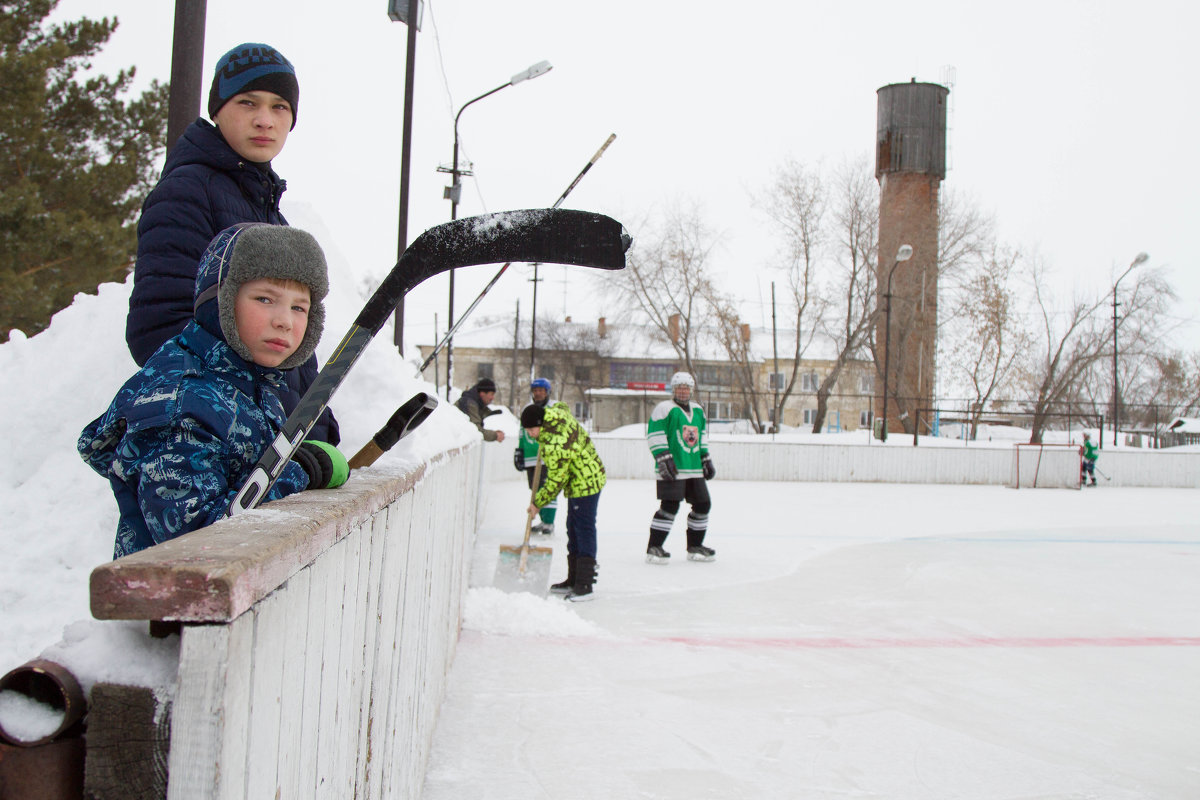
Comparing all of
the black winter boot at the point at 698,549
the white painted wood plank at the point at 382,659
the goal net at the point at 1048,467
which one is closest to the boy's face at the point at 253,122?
the white painted wood plank at the point at 382,659

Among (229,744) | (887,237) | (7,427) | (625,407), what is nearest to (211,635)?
(229,744)

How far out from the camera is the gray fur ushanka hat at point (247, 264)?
1.40 m

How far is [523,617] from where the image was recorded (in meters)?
5.17

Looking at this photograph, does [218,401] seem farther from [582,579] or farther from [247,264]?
[582,579]

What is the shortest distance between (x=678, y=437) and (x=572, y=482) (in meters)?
1.86

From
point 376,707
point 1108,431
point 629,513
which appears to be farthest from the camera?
point 1108,431

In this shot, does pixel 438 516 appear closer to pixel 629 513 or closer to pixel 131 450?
pixel 131 450

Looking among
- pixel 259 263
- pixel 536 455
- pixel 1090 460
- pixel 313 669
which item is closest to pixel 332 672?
pixel 313 669

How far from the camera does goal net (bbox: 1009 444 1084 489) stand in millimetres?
20422

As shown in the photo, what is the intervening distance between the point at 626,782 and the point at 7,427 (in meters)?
2.94

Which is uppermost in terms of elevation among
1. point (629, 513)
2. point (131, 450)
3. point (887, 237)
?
point (887, 237)

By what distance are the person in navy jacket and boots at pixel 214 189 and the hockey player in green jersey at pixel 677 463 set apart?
5.90m

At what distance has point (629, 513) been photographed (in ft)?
39.0

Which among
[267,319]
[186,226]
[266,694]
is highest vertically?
[186,226]
